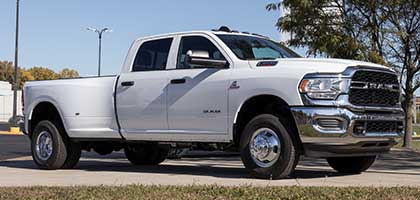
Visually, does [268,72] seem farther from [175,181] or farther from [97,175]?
[97,175]

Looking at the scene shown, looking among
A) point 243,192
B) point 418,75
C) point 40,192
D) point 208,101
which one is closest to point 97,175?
point 208,101

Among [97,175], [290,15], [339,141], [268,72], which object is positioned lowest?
[97,175]

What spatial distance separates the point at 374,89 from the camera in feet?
27.2

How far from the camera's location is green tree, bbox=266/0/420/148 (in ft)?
59.2

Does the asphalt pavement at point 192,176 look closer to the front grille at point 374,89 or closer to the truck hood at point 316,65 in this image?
the front grille at point 374,89

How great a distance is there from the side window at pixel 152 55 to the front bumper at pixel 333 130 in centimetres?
259

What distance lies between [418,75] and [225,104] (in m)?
13.2

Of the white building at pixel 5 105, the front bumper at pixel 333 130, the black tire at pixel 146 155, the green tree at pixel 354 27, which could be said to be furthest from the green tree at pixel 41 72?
the front bumper at pixel 333 130

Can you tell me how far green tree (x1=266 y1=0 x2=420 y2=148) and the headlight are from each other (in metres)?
10.1

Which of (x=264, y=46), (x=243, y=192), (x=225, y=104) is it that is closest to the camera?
(x=243, y=192)

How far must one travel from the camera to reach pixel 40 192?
6.77 meters

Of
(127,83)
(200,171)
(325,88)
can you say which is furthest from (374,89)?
(127,83)

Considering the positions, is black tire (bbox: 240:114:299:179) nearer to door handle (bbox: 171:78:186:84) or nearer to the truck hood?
the truck hood

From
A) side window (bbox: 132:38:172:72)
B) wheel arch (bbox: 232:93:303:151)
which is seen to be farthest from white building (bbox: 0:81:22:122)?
wheel arch (bbox: 232:93:303:151)
